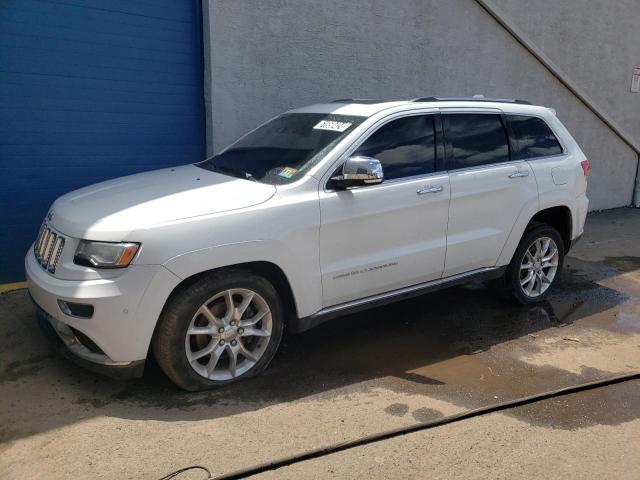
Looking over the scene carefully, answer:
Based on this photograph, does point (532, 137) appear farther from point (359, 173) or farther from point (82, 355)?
point (82, 355)

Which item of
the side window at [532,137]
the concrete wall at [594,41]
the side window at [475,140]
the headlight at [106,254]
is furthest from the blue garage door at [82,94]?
the concrete wall at [594,41]

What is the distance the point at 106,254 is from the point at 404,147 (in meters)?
2.25

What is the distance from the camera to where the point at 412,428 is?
11.3 ft

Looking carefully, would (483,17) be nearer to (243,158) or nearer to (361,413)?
(243,158)

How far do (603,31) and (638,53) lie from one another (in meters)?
1.09

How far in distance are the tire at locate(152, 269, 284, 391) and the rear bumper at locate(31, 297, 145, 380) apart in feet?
0.61

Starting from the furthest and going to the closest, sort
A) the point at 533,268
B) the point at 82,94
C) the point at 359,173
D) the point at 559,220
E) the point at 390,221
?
the point at 82,94
the point at 559,220
the point at 533,268
the point at 390,221
the point at 359,173

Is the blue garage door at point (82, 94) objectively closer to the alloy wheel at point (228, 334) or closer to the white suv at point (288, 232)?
the white suv at point (288, 232)

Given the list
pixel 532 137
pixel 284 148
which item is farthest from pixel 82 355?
pixel 532 137

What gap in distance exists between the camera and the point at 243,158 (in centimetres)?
462

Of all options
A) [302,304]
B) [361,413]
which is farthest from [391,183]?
[361,413]

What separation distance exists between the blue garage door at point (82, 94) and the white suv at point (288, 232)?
1.73 metres

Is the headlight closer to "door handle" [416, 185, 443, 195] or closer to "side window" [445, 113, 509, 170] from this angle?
"door handle" [416, 185, 443, 195]

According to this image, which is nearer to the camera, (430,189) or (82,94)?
(430,189)
